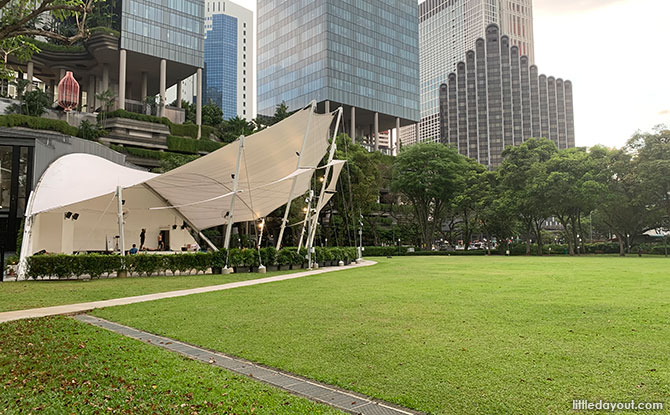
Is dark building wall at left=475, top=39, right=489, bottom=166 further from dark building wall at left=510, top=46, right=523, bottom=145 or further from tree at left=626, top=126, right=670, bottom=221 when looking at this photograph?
tree at left=626, top=126, right=670, bottom=221

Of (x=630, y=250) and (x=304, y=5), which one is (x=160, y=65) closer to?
(x=304, y=5)

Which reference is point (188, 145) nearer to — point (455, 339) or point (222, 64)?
point (455, 339)

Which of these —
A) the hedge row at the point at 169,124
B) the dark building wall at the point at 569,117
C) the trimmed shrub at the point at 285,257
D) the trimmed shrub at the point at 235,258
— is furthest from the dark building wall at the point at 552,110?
the trimmed shrub at the point at 235,258

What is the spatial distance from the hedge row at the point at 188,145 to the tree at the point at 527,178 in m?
35.3

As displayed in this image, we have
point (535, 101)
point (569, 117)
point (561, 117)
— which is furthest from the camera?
point (569, 117)

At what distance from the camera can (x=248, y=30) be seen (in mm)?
178250

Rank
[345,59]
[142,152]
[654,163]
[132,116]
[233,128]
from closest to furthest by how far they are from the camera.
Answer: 1. [654,163]
2. [142,152]
3. [132,116]
4. [233,128]
5. [345,59]

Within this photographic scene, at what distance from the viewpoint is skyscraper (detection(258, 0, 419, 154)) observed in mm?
75375

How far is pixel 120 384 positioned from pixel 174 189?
20613mm

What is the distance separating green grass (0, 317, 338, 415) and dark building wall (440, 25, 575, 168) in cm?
14542

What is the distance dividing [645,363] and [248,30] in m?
191

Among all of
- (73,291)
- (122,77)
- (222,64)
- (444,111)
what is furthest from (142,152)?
(222,64)

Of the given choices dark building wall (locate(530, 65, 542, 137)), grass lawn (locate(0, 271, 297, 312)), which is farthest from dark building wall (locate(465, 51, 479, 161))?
grass lawn (locate(0, 271, 297, 312))

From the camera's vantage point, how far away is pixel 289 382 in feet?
15.3
